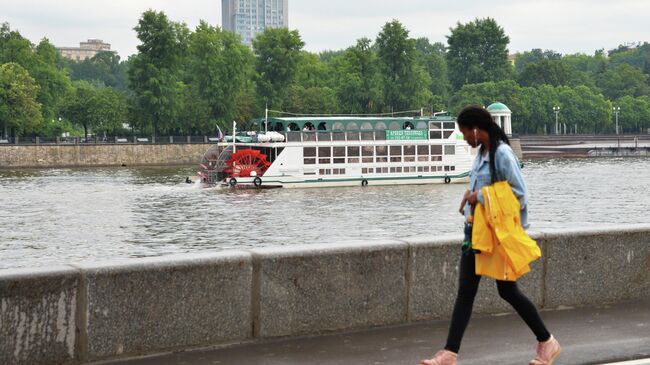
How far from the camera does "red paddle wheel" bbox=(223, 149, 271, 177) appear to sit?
62938 mm

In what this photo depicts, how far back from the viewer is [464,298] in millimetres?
7512

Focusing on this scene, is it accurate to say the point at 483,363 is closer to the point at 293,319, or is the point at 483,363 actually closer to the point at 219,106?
the point at 293,319

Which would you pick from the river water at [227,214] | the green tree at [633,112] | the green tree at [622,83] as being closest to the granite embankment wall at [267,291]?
the river water at [227,214]

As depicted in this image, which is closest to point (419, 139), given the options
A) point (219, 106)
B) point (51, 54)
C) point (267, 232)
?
point (267, 232)

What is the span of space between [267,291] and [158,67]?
9632cm

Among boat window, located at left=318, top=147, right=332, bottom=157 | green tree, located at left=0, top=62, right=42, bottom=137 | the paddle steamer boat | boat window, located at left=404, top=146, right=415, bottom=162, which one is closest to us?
the paddle steamer boat

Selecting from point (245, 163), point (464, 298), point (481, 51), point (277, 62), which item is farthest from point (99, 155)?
point (464, 298)

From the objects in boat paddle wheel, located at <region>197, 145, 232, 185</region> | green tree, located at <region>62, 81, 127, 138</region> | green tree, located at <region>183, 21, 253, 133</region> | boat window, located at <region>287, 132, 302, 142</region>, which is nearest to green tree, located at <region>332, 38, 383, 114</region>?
green tree, located at <region>183, 21, 253, 133</region>

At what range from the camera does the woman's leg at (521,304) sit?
24.6 feet

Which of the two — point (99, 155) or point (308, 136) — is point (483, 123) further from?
point (99, 155)

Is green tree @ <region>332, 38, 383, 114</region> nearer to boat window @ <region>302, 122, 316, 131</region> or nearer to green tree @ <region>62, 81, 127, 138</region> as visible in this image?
green tree @ <region>62, 81, 127, 138</region>

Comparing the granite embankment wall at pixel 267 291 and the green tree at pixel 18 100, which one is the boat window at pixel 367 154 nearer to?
the green tree at pixel 18 100

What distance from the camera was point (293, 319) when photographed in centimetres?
877

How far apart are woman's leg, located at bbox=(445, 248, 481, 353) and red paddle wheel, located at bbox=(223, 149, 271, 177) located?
55.6 metres
